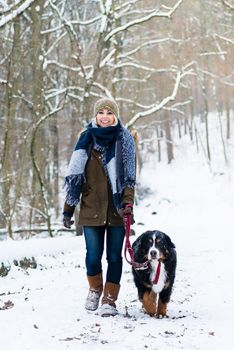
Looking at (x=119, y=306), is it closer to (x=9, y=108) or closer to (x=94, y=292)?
(x=94, y=292)

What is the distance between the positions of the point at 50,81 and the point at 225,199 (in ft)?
39.9

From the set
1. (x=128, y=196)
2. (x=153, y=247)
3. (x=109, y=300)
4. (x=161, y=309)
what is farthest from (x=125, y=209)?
(x=161, y=309)

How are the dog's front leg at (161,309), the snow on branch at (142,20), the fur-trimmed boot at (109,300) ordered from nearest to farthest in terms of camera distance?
the fur-trimmed boot at (109,300) < the dog's front leg at (161,309) < the snow on branch at (142,20)

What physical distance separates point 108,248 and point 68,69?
12.1 meters

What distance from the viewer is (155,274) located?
5113mm

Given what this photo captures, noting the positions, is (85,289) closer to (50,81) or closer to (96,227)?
(96,227)

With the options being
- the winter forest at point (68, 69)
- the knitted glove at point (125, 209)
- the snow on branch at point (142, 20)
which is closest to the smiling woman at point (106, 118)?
the knitted glove at point (125, 209)

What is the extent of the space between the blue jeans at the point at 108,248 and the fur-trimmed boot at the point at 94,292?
62 millimetres

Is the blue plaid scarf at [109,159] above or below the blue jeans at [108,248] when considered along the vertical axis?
above

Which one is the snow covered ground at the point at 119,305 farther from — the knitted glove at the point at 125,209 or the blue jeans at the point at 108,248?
the knitted glove at the point at 125,209

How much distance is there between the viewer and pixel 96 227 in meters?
5.26

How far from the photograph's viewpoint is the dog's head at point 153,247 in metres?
5.09

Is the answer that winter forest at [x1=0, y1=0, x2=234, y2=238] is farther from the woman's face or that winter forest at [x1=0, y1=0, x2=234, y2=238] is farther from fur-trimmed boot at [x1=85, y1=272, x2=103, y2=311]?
fur-trimmed boot at [x1=85, y1=272, x2=103, y2=311]

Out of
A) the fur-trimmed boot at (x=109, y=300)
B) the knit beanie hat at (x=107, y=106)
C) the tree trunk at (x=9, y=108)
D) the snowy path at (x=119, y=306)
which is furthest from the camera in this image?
the tree trunk at (x=9, y=108)
